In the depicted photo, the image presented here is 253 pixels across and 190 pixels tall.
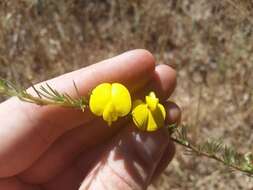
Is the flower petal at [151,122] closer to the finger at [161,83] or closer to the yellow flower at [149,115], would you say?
the yellow flower at [149,115]

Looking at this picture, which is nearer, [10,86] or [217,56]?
[10,86]

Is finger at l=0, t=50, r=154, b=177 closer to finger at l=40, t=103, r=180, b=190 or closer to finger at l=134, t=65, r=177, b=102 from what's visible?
finger at l=134, t=65, r=177, b=102

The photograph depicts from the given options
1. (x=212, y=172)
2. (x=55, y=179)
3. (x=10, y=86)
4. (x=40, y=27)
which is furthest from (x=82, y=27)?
(x=10, y=86)

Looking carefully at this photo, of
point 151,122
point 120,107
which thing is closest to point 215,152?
point 151,122

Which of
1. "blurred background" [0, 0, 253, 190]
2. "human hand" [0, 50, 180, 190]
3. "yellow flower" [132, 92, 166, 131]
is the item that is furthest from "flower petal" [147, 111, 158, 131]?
"blurred background" [0, 0, 253, 190]

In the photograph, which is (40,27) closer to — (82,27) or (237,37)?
(82,27)

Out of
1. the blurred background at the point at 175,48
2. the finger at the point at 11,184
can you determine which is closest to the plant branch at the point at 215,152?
the finger at the point at 11,184

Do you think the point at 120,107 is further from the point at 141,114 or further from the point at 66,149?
the point at 66,149
